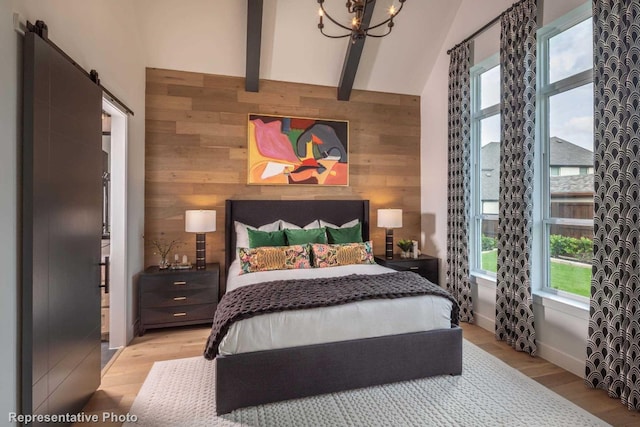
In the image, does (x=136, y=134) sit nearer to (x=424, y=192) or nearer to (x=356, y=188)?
(x=356, y=188)

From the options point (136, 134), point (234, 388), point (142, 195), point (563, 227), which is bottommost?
point (234, 388)

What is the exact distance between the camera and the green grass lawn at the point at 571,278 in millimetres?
2807

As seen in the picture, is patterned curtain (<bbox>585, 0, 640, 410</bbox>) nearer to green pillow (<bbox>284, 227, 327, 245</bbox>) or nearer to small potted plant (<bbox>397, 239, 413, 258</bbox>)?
small potted plant (<bbox>397, 239, 413, 258</bbox>)

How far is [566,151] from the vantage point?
297 centimetres

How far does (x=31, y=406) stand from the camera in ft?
5.36

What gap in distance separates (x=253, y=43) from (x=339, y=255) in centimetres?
262

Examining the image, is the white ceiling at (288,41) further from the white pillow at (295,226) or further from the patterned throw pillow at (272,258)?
the patterned throw pillow at (272,258)

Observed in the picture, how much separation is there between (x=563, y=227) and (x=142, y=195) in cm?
436

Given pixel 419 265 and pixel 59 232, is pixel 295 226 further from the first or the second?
pixel 59 232

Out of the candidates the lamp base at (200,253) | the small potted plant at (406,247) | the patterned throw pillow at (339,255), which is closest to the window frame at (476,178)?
the small potted plant at (406,247)

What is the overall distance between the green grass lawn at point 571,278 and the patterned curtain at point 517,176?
0.25 meters

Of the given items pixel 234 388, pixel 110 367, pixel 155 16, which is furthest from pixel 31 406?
pixel 155 16

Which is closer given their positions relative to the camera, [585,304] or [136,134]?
[585,304]

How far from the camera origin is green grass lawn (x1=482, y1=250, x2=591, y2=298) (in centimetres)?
281
